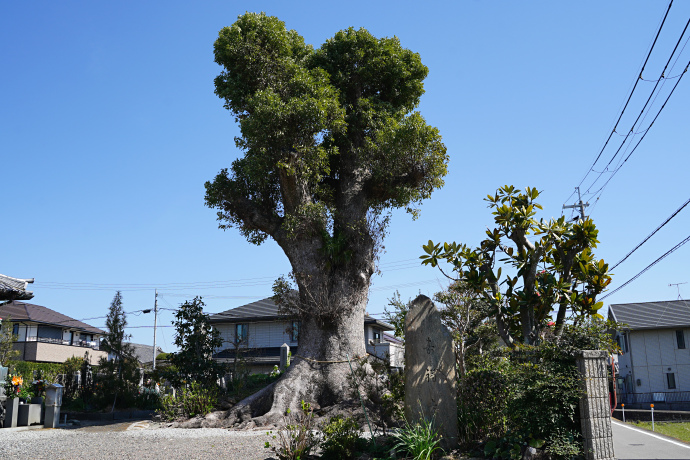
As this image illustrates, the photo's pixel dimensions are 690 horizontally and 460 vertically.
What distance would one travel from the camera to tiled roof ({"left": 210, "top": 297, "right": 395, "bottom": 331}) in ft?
107

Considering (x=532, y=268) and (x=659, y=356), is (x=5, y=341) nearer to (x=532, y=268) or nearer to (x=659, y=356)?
(x=532, y=268)

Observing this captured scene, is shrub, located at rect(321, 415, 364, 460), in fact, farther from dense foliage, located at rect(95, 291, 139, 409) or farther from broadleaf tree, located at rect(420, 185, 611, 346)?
dense foliage, located at rect(95, 291, 139, 409)

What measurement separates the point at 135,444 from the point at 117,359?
11687mm

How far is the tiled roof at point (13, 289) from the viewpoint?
13.1 m

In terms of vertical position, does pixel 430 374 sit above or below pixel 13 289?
below

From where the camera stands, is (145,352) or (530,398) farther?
(145,352)

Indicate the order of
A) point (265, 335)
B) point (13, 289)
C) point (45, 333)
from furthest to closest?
1. point (45, 333)
2. point (265, 335)
3. point (13, 289)

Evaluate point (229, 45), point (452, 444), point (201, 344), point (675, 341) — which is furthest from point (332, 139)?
point (675, 341)

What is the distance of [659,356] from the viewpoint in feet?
106

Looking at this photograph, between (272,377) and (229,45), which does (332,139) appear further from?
(272,377)

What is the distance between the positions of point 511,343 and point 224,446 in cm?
573

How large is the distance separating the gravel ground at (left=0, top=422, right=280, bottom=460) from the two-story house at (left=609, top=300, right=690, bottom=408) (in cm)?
2830

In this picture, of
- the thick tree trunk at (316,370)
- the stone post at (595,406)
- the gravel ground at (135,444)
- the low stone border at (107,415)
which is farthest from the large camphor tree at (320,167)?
the stone post at (595,406)

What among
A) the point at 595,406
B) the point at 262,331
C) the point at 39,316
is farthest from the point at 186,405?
the point at 39,316
